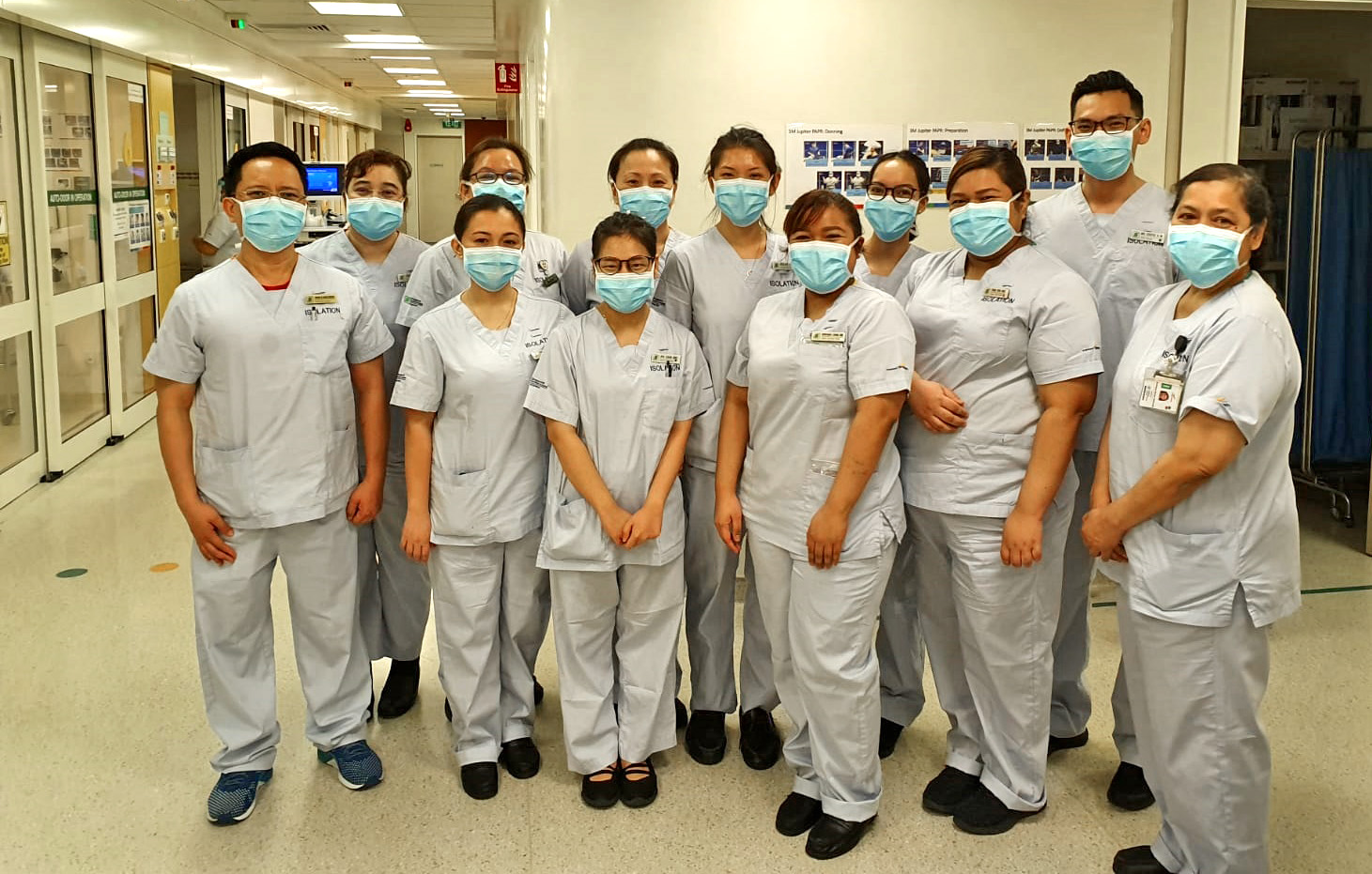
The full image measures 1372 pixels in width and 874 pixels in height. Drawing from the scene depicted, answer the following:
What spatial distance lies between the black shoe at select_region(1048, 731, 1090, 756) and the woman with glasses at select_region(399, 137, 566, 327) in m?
1.74

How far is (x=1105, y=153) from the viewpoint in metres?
2.58

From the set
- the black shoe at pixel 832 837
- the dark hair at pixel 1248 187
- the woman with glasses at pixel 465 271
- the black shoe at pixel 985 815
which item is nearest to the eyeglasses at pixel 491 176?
the woman with glasses at pixel 465 271

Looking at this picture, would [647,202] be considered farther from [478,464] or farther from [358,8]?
[358,8]

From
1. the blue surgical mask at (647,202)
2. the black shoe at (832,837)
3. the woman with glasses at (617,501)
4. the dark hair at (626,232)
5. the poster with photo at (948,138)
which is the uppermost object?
the poster with photo at (948,138)

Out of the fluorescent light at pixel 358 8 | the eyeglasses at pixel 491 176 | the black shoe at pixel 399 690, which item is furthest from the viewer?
the fluorescent light at pixel 358 8

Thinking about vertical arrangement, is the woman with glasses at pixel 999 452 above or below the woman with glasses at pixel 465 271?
below

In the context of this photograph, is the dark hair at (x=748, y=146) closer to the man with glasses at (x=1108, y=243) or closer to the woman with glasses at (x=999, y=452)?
the woman with glasses at (x=999, y=452)

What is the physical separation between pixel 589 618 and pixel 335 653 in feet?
2.06

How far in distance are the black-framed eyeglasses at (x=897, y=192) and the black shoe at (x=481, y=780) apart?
1.68 meters

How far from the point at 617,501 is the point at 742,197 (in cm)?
79

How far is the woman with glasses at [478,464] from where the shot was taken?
2541 millimetres

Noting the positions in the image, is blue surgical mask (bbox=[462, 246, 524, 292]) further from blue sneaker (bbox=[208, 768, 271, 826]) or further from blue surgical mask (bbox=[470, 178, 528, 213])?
blue sneaker (bbox=[208, 768, 271, 826])

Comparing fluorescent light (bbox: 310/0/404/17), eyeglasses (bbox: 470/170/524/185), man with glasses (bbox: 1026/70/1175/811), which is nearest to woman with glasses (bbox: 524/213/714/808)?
eyeglasses (bbox: 470/170/524/185)

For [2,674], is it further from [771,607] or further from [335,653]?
[771,607]
